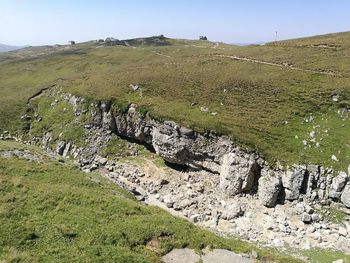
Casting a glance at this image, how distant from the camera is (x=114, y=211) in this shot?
28.8m

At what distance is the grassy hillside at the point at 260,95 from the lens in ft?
147

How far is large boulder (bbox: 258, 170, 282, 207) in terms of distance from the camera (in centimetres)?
4103

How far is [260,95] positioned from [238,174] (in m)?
17.5

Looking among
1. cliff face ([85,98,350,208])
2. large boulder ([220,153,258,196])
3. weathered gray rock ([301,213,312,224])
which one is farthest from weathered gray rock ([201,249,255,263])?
large boulder ([220,153,258,196])

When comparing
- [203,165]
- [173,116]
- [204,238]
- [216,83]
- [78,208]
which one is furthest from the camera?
[216,83]

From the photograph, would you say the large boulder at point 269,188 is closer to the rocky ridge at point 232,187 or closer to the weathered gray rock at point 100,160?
the rocky ridge at point 232,187

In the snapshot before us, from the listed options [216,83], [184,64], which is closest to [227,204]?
[216,83]

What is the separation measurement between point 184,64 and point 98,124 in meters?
27.2

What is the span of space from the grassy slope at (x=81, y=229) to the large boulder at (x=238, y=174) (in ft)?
50.4

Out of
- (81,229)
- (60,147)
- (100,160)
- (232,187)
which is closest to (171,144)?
(232,187)

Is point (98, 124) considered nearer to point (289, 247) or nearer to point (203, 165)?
point (203, 165)

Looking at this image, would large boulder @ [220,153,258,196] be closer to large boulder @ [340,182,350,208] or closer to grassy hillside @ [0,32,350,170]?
grassy hillside @ [0,32,350,170]

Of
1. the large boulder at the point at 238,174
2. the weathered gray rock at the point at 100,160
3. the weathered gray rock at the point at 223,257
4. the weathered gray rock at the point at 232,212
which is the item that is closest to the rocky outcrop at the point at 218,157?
the large boulder at the point at 238,174

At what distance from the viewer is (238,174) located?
145ft
